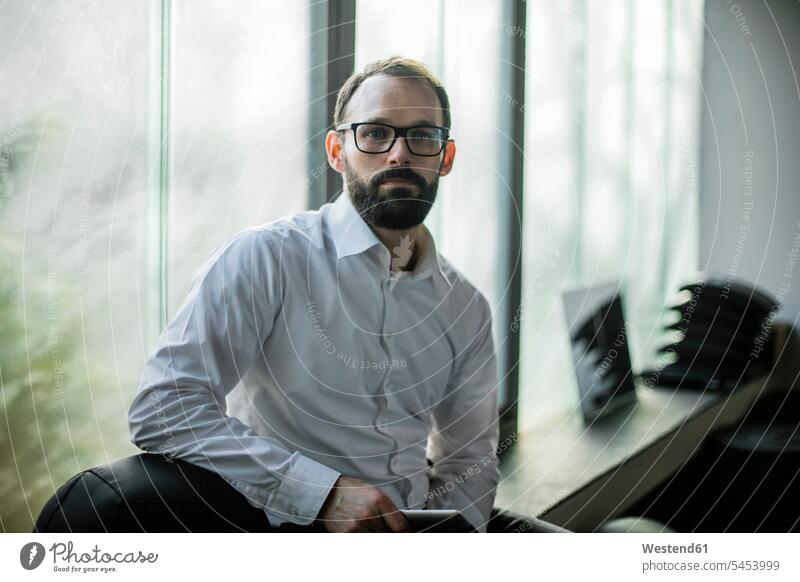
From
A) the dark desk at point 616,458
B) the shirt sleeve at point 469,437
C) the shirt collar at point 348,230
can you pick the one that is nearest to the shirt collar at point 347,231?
the shirt collar at point 348,230

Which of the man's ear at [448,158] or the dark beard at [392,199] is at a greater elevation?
the man's ear at [448,158]

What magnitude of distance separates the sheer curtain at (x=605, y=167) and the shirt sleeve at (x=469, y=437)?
5 cm

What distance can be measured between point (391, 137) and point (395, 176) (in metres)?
0.03

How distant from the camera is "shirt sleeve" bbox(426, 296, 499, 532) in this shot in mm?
Result: 550

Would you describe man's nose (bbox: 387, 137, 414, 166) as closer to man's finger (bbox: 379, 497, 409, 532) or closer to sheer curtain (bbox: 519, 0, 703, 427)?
sheer curtain (bbox: 519, 0, 703, 427)

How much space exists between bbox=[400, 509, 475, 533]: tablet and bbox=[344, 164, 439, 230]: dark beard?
22 cm

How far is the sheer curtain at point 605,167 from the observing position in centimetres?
54

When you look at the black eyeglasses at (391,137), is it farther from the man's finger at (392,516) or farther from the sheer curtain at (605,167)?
the man's finger at (392,516)

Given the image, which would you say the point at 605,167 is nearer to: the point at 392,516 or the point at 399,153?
the point at 399,153

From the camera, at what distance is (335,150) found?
19.9 inches

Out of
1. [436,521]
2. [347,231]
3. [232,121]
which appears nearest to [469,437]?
[436,521]

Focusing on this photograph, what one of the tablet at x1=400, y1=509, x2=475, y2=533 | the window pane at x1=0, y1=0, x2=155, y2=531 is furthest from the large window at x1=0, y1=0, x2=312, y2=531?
the tablet at x1=400, y1=509, x2=475, y2=533

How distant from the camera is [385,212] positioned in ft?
1.66
